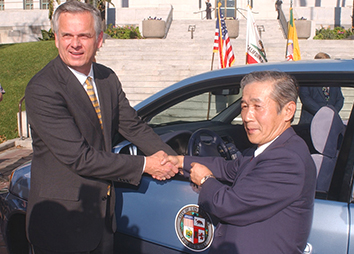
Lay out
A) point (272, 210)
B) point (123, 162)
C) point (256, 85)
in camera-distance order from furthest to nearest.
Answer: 1. point (123, 162)
2. point (256, 85)
3. point (272, 210)

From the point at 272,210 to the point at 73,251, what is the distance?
1151 mm

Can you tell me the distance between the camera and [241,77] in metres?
2.19

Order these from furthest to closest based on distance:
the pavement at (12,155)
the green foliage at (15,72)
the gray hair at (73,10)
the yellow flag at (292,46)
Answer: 1. the green foliage at (15,72)
2. the yellow flag at (292,46)
3. the pavement at (12,155)
4. the gray hair at (73,10)

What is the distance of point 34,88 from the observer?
189cm

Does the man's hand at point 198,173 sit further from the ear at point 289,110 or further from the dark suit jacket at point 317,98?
the dark suit jacket at point 317,98

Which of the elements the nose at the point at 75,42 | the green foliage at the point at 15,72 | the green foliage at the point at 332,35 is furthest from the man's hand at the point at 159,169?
the green foliage at the point at 332,35

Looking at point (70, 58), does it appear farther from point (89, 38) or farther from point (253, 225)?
point (253, 225)

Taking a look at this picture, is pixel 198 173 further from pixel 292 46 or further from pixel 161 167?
pixel 292 46

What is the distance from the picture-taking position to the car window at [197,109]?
2.76 metres

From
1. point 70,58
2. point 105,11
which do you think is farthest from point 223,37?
point 105,11

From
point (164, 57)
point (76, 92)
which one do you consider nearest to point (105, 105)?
point (76, 92)

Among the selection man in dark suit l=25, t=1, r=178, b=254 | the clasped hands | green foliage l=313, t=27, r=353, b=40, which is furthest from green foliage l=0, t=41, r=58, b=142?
green foliage l=313, t=27, r=353, b=40

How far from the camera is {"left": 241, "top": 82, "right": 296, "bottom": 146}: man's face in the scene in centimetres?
166

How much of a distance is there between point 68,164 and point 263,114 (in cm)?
103
